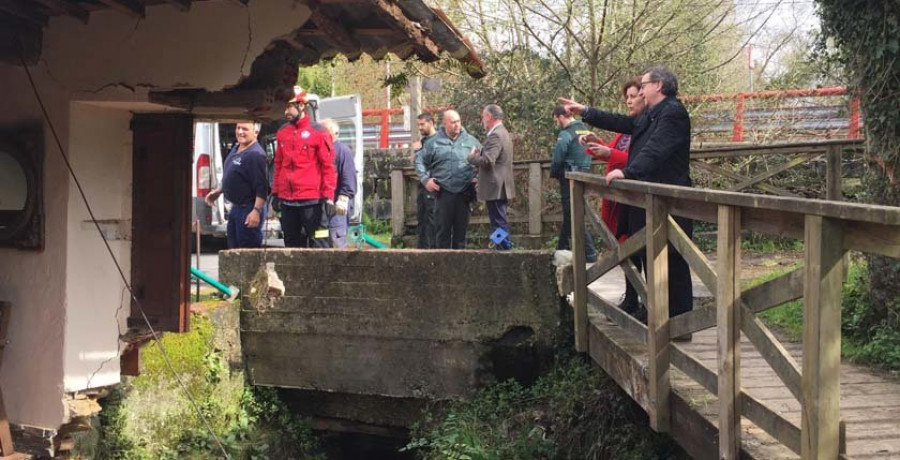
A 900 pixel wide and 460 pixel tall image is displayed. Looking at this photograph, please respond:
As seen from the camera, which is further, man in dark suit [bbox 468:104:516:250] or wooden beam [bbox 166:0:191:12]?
man in dark suit [bbox 468:104:516:250]

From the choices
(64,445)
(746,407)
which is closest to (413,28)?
(746,407)

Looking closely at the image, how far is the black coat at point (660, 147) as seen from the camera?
18.1ft

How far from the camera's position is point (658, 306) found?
15.5 feet

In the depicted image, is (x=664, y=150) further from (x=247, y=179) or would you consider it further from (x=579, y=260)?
(x=247, y=179)

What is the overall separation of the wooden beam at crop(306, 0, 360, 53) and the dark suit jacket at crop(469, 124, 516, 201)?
12.8ft

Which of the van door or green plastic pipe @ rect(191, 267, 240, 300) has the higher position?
the van door

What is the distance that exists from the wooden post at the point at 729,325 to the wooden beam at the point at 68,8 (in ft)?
11.9

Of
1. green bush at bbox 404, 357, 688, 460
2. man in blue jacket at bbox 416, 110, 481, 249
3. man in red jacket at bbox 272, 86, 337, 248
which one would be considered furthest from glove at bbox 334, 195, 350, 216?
green bush at bbox 404, 357, 688, 460

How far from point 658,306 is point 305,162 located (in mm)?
4258

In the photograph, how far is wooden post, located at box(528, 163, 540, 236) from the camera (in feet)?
41.1

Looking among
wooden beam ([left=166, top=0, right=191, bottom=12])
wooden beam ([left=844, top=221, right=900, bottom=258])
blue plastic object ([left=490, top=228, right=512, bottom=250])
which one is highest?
wooden beam ([left=166, top=0, right=191, bottom=12])

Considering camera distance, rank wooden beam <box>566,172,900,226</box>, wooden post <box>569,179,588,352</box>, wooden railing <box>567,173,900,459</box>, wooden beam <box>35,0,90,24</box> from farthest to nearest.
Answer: wooden post <box>569,179,588,352</box> < wooden beam <box>35,0,90,24</box> < wooden railing <box>567,173,900,459</box> < wooden beam <box>566,172,900,226</box>

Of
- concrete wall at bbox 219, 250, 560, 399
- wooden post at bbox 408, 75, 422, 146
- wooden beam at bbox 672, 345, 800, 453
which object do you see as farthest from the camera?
wooden post at bbox 408, 75, 422, 146

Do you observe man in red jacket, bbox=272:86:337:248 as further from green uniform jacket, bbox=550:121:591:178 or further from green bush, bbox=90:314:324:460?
green uniform jacket, bbox=550:121:591:178
